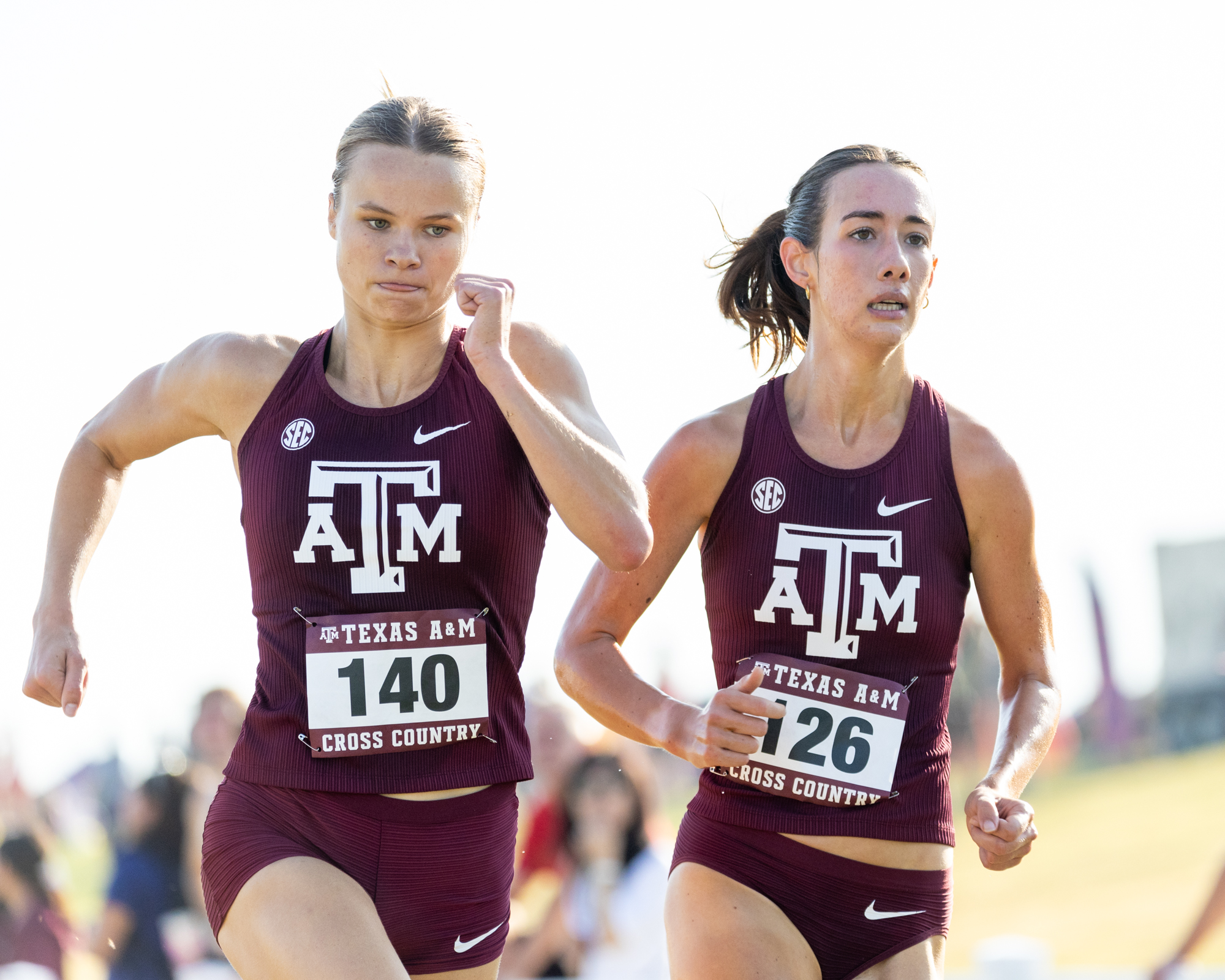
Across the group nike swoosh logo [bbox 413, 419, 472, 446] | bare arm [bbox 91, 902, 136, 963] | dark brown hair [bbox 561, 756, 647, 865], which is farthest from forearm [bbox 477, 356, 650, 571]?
bare arm [bbox 91, 902, 136, 963]

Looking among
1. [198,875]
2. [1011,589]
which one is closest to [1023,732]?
[1011,589]

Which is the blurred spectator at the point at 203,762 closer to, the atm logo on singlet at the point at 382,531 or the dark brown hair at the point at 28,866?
the dark brown hair at the point at 28,866

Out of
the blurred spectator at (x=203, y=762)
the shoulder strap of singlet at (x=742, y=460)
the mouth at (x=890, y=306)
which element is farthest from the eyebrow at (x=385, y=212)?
the blurred spectator at (x=203, y=762)

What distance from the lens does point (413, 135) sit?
2.84 metres

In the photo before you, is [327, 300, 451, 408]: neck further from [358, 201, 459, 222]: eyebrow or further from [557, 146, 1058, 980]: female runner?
[557, 146, 1058, 980]: female runner

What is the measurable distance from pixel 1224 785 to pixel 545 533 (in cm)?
2004

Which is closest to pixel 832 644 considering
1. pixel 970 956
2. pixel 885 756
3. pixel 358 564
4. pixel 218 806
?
pixel 885 756

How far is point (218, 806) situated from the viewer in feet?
9.18

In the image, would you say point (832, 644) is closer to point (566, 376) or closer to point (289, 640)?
point (566, 376)

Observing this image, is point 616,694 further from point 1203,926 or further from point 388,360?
point 1203,926

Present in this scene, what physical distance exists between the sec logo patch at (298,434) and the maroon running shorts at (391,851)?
69cm

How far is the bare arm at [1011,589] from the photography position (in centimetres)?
303

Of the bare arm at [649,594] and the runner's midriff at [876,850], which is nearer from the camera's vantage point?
the runner's midriff at [876,850]

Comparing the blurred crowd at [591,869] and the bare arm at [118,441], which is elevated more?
the bare arm at [118,441]
